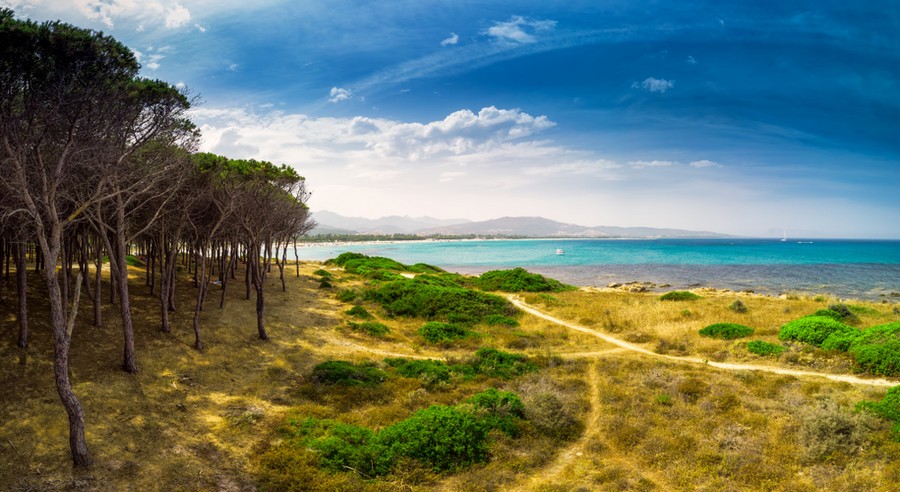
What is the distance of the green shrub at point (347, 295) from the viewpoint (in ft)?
108

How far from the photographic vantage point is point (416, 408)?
45.2 feet

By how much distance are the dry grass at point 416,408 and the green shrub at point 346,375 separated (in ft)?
1.79

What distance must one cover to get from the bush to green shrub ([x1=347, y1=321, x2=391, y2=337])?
2.27 m

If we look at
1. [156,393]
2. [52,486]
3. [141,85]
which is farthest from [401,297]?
[52,486]

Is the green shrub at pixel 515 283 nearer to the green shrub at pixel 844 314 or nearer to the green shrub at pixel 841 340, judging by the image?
the green shrub at pixel 844 314

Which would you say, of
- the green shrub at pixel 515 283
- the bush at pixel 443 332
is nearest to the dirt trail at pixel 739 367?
the bush at pixel 443 332

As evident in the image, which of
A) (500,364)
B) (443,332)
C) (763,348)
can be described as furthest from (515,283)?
(500,364)

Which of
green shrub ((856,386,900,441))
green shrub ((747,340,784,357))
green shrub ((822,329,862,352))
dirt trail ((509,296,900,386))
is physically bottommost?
A: dirt trail ((509,296,900,386))

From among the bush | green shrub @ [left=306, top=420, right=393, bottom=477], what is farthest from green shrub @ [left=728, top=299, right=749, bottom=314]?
green shrub @ [left=306, top=420, right=393, bottom=477]

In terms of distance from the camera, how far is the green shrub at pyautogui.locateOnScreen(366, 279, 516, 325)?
94.3ft

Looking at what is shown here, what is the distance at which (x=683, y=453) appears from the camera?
10.8 m

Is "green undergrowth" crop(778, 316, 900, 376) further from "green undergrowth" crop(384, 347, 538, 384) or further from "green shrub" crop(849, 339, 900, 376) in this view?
"green undergrowth" crop(384, 347, 538, 384)

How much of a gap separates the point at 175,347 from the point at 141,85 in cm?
1058

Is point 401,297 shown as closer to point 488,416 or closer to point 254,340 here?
point 254,340
